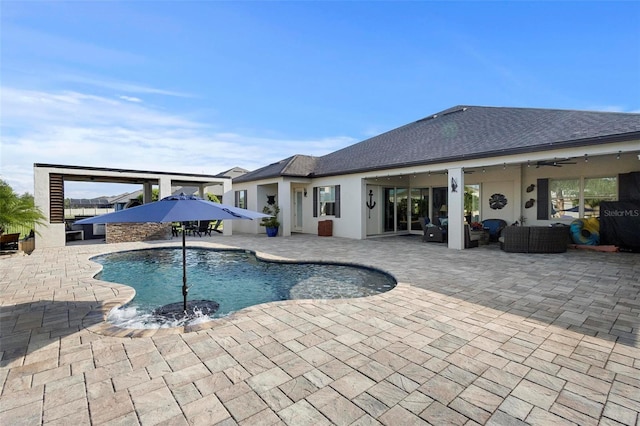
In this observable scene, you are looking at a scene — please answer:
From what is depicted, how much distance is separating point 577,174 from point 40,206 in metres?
20.8

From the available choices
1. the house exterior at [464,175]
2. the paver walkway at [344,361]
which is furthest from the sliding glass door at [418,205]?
the paver walkway at [344,361]

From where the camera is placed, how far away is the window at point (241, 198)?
19053mm

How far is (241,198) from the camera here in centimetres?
1942

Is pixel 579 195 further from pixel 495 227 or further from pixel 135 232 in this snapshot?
pixel 135 232

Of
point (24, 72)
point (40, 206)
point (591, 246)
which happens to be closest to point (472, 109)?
point (591, 246)

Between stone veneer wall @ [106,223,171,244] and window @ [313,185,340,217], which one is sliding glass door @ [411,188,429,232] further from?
stone veneer wall @ [106,223,171,244]

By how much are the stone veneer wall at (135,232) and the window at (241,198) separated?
5.19m

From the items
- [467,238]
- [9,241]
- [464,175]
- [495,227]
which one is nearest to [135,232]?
[9,241]

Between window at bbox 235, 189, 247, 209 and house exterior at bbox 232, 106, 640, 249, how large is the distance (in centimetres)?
28

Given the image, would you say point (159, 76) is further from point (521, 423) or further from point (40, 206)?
point (521, 423)

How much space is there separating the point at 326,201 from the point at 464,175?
664 cm

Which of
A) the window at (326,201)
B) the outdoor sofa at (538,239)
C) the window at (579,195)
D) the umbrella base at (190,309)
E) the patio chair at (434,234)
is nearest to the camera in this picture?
the umbrella base at (190,309)

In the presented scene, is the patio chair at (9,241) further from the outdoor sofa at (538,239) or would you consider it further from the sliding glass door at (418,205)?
the outdoor sofa at (538,239)

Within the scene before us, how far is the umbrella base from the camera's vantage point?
4.84 meters
